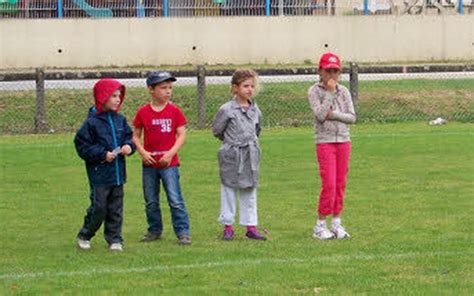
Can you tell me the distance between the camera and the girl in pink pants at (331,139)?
35.3 ft

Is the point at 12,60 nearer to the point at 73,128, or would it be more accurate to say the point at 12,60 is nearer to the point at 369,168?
the point at 73,128

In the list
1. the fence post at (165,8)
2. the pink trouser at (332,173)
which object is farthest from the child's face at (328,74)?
the fence post at (165,8)

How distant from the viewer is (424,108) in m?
22.8

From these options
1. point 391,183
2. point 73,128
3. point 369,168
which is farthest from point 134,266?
point 73,128

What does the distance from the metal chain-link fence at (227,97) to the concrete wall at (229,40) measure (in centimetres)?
689

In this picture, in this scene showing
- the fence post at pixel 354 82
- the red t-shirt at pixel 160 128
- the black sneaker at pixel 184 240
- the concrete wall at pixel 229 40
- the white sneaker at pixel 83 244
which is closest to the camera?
the white sneaker at pixel 83 244

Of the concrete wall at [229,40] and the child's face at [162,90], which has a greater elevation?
the child's face at [162,90]

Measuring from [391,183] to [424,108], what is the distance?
8.65 meters

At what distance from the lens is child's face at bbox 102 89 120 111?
10.2 metres

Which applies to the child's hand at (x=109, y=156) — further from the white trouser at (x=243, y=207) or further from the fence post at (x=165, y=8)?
the fence post at (x=165, y=8)

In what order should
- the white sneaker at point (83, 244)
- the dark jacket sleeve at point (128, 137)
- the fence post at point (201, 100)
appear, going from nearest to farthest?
the dark jacket sleeve at point (128, 137) → the white sneaker at point (83, 244) → the fence post at point (201, 100)

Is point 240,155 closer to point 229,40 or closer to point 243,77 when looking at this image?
point 243,77

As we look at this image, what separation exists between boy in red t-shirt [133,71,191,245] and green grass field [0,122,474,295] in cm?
30

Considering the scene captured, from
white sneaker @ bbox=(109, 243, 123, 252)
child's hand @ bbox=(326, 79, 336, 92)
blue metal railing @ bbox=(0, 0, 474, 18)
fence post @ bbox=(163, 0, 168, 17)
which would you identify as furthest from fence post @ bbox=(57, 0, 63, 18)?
white sneaker @ bbox=(109, 243, 123, 252)
